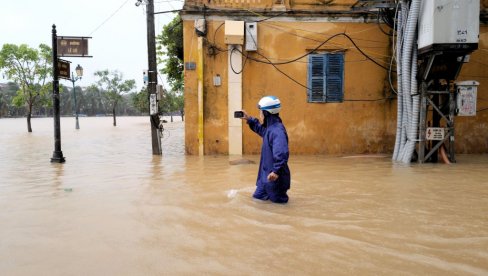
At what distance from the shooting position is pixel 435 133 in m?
9.76

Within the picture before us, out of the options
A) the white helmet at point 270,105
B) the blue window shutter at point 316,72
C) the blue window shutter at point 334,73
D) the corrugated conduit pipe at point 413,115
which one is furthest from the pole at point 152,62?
the white helmet at point 270,105

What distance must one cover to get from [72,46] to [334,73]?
7.10 metres

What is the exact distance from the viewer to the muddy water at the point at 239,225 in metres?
3.28

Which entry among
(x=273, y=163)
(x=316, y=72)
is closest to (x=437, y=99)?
(x=316, y=72)

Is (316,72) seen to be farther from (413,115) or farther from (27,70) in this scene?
(27,70)

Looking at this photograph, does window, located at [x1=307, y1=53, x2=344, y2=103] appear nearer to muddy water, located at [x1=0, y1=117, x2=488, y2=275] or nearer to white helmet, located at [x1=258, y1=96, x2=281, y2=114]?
muddy water, located at [x1=0, y1=117, x2=488, y2=275]

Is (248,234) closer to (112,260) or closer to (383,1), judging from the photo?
(112,260)

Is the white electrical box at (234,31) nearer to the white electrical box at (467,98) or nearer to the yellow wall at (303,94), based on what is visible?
the yellow wall at (303,94)

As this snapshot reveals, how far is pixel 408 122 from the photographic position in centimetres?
1002

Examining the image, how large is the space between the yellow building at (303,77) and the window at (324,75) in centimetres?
3

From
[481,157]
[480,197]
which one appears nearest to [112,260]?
[480,197]

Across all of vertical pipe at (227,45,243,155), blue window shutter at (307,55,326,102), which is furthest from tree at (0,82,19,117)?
blue window shutter at (307,55,326,102)

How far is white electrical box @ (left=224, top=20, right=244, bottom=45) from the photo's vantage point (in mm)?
11180

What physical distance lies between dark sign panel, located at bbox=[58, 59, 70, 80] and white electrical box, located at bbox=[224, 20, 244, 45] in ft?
13.8
